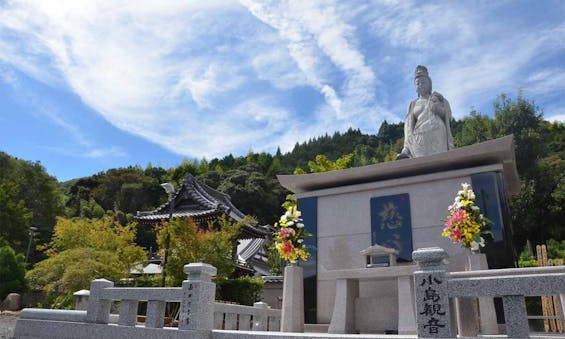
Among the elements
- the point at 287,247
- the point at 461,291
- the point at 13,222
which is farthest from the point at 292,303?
the point at 13,222

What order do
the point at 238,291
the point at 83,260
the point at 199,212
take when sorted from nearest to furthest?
the point at 83,260 → the point at 238,291 → the point at 199,212

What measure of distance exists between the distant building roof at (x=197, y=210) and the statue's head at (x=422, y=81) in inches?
530

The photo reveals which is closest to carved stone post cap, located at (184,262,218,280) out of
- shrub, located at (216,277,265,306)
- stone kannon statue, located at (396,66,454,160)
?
stone kannon statue, located at (396,66,454,160)

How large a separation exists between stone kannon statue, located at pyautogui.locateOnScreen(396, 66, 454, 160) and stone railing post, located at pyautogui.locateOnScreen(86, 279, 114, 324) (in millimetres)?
7302

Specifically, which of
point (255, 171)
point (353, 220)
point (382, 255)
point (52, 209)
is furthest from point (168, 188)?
point (255, 171)

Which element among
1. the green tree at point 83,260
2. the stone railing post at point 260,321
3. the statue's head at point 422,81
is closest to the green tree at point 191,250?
the green tree at point 83,260

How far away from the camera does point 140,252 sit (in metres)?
19.5

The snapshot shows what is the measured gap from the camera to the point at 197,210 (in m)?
24.4

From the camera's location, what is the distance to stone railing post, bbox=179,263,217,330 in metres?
6.56

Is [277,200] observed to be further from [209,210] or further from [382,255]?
[382,255]

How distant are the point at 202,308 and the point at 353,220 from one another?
15.1 feet

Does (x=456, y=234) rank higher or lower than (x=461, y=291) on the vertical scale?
higher

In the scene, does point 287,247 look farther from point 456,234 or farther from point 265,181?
point 265,181

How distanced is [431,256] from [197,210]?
20552 mm
